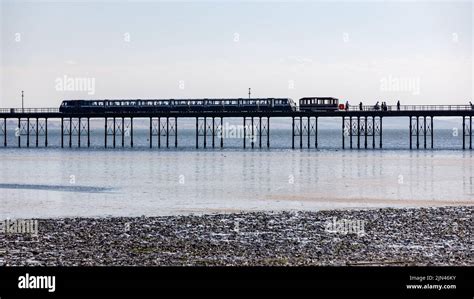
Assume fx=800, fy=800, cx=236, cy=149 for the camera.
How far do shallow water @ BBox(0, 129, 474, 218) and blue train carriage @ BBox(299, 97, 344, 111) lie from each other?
25.9 metres

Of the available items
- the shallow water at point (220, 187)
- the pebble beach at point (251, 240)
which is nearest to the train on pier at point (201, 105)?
the shallow water at point (220, 187)

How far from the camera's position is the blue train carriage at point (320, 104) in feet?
267

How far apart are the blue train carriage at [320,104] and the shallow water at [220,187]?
25930 mm

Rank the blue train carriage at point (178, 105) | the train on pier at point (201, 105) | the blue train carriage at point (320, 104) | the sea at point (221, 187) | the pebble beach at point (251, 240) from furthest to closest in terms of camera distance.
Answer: the blue train carriage at point (178, 105)
the train on pier at point (201, 105)
the blue train carriage at point (320, 104)
the sea at point (221, 187)
the pebble beach at point (251, 240)

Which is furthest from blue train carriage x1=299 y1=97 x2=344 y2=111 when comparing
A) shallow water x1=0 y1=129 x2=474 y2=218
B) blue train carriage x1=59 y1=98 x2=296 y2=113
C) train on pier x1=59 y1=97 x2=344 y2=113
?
shallow water x1=0 y1=129 x2=474 y2=218

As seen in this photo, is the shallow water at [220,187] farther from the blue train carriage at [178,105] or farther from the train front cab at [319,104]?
the blue train carriage at [178,105]

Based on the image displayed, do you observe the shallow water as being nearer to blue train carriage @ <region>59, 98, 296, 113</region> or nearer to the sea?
the sea

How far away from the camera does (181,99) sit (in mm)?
87375

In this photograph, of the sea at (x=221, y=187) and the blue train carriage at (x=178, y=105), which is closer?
the sea at (x=221, y=187)

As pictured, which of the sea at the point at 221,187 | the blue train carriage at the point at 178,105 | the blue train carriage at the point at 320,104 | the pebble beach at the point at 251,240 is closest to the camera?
the pebble beach at the point at 251,240

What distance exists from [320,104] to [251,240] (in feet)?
212

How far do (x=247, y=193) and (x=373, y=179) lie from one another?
9.38 metres

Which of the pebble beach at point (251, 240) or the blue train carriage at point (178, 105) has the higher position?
the blue train carriage at point (178, 105)
